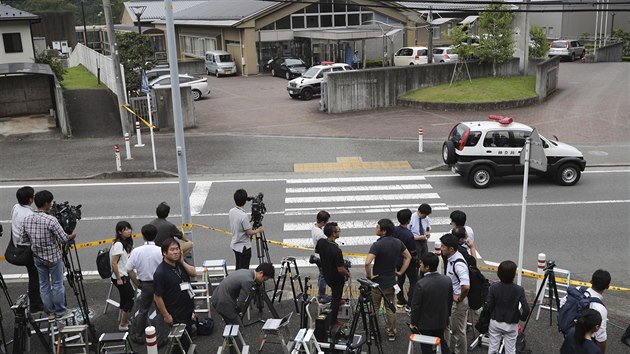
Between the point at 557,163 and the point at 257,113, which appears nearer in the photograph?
the point at 557,163

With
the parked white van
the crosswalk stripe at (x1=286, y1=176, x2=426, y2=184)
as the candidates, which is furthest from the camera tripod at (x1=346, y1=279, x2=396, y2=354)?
the parked white van

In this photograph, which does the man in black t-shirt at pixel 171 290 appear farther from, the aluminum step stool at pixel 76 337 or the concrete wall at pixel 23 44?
the concrete wall at pixel 23 44

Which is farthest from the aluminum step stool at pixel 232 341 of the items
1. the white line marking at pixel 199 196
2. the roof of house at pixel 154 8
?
the roof of house at pixel 154 8

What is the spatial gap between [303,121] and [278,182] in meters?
9.32

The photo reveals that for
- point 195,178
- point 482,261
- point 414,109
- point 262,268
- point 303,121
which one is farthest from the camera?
point 414,109

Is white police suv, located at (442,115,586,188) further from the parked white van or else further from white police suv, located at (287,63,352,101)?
the parked white van

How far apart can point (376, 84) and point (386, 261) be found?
21679mm

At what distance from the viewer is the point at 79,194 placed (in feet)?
57.6

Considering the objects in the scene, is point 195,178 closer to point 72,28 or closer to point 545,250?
point 545,250

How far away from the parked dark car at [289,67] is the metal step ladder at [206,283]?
102ft

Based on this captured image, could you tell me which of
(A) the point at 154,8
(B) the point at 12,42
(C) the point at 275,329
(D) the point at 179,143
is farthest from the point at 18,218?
(A) the point at 154,8

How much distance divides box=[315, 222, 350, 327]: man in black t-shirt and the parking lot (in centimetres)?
1561

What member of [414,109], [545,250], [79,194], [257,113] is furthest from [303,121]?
[545,250]

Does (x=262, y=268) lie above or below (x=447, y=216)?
above
